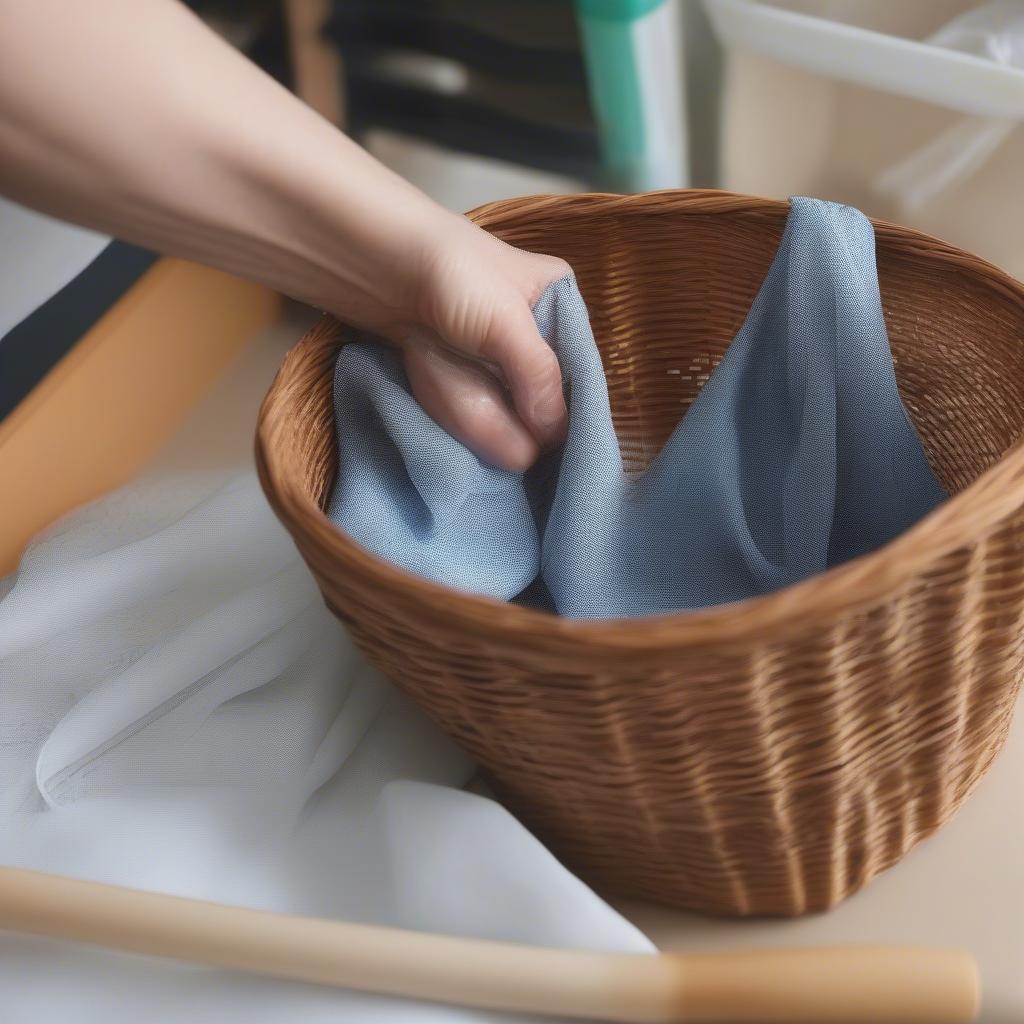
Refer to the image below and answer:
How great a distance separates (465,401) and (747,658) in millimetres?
207

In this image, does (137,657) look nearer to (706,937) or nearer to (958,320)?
(706,937)

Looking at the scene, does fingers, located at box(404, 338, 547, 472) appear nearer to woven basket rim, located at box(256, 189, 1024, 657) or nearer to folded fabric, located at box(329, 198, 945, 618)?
folded fabric, located at box(329, 198, 945, 618)

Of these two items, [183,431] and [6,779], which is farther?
[183,431]

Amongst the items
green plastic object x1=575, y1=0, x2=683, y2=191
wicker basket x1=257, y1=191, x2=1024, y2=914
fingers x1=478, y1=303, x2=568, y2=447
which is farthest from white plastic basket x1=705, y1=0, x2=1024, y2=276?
fingers x1=478, y1=303, x2=568, y2=447

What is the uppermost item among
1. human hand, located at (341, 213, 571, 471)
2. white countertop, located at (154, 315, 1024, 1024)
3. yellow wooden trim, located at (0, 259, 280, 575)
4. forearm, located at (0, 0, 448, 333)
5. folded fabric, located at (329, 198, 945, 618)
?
forearm, located at (0, 0, 448, 333)

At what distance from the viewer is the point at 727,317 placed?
24.0 inches

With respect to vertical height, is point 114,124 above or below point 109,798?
above

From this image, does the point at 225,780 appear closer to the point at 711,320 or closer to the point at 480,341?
the point at 480,341

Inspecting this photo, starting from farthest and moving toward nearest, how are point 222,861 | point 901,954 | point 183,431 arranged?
point 183,431 < point 222,861 < point 901,954

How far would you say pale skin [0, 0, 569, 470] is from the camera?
0.41 meters

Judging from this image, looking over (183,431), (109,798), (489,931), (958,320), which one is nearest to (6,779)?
(109,798)

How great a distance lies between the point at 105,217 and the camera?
448mm

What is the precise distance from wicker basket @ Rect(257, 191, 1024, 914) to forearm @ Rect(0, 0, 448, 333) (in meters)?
0.05

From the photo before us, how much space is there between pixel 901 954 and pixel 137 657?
0.34m
